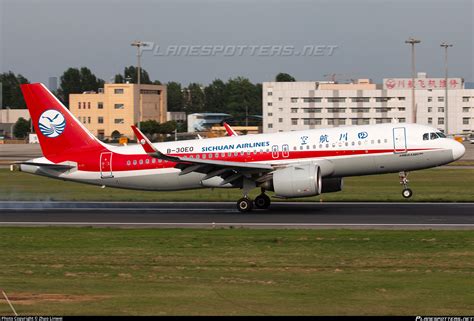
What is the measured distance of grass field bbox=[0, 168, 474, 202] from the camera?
45562 mm

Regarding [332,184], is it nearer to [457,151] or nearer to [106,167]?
[457,151]

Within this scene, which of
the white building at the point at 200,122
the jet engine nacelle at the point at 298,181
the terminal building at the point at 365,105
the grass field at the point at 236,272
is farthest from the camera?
the white building at the point at 200,122

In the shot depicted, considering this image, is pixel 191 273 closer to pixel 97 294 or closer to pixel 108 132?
pixel 97 294

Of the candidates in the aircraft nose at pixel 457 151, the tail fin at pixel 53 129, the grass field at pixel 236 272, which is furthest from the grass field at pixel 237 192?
the grass field at pixel 236 272

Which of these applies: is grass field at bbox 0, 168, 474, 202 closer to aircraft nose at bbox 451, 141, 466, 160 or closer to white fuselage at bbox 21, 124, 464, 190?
aircraft nose at bbox 451, 141, 466, 160

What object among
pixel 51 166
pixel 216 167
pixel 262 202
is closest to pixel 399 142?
pixel 262 202

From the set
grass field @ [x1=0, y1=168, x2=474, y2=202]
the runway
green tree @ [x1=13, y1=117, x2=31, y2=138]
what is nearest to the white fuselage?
the runway

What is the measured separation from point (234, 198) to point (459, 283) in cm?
2639

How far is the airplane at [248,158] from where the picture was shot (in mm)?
37438

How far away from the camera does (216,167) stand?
37.5 meters

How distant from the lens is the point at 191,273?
22.1m

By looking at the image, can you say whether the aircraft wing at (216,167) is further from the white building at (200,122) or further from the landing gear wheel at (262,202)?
the white building at (200,122)

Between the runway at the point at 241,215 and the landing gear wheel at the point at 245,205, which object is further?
the landing gear wheel at the point at 245,205

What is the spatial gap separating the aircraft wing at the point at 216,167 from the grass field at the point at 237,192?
7.42 meters
